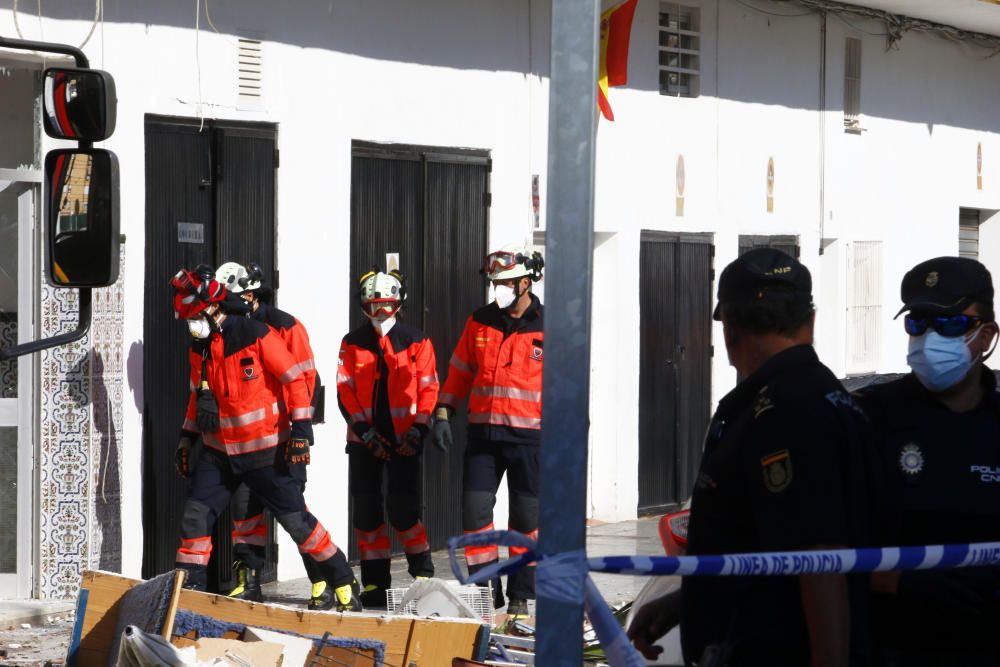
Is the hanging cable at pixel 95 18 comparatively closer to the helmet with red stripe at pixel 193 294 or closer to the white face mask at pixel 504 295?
the helmet with red stripe at pixel 193 294

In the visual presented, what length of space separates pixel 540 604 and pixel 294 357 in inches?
267

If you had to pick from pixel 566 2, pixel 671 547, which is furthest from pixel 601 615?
pixel 566 2

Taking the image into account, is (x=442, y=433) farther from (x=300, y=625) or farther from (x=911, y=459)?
(x=911, y=459)

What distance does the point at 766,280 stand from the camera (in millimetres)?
3455

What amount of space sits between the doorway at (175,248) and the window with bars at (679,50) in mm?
5136

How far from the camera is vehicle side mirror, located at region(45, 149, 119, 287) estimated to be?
12.9 ft

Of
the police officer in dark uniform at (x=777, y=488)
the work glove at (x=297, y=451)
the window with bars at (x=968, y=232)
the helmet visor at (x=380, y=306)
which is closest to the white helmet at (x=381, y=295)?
the helmet visor at (x=380, y=306)

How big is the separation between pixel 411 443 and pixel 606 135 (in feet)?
15.9

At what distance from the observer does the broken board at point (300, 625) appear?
648 centimetres

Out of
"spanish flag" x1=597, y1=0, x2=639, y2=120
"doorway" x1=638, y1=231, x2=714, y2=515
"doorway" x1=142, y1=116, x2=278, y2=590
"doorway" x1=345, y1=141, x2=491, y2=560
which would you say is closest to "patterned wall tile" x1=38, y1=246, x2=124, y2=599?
"doorway" x1=142, y1=116, x2=278, y2=590

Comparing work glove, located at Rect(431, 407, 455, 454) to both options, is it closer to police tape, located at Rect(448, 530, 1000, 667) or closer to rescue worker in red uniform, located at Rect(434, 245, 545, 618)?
rescue worker in red uniform, located at Rect(434, 245, 545, 618)

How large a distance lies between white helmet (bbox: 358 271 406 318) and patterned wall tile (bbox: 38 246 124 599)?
4.92 ft

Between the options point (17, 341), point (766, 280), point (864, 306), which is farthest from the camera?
point (864, 306)

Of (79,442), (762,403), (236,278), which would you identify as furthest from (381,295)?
(762,403)
